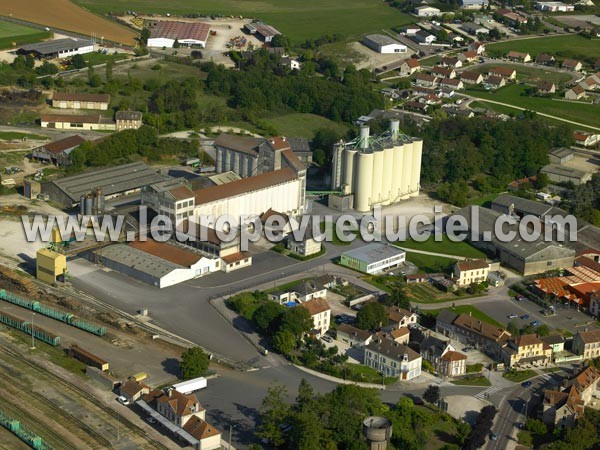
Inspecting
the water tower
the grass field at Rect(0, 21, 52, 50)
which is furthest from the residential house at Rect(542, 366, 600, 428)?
the grass field at Rect(0, 21, 52, 50)

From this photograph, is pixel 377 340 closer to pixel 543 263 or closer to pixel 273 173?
pixel 543 263

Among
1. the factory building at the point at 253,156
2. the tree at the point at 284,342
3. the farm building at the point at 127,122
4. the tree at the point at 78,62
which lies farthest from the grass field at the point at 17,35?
the tree at the point at 284,342

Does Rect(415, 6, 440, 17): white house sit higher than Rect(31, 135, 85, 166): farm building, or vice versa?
Rect(415, 6, 440, 17): white house

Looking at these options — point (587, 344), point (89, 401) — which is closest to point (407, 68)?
point (587, 344)

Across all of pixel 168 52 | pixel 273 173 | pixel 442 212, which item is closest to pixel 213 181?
pixel 273 173

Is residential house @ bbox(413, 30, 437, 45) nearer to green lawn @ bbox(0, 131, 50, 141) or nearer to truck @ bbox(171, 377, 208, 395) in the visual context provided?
green lawn @ bbox(0, 131, 50, 141)

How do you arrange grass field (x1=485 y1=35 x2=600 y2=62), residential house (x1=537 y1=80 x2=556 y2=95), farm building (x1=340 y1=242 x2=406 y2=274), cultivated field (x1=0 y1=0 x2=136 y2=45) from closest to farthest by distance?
farm building (x1=340 y1=242 x2=406 y2=274) < residential house (x1=537 y1=80 x2=556 y2=95) < cultivated field (x1=0 y1=0 x2=136 y2=45) < grass field (x1=485 y1=35 x2=600 y2=62)
